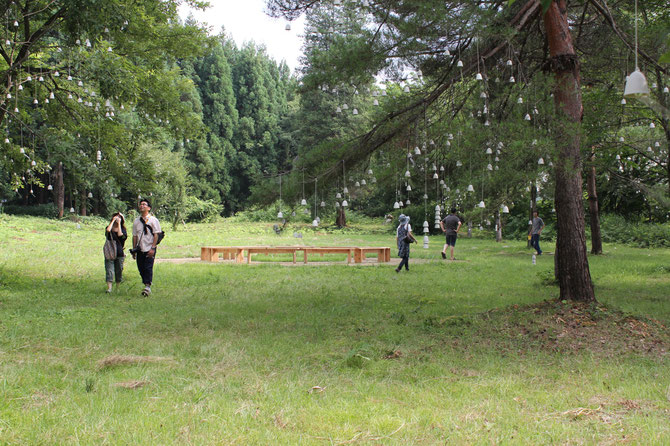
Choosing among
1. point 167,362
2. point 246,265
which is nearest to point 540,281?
point 246,265

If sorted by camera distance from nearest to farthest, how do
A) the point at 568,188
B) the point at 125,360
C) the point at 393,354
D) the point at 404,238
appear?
the point at 125,360, the point at 393,354, the point at 568,188, the point at 404,238

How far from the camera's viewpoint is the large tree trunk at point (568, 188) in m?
7.16

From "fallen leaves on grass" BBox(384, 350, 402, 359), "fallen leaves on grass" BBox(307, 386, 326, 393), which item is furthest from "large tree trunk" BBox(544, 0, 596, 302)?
"fallen leaves on grass" BBox(307, 386, 326, 393)

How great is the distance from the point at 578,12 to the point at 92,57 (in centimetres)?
934

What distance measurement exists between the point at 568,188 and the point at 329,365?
443cm

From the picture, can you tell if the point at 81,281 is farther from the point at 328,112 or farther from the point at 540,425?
the point at 328,112

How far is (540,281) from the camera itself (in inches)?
436

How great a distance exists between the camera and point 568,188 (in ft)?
23.7

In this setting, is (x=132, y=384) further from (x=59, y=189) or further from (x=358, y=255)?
(x=59, y=189)

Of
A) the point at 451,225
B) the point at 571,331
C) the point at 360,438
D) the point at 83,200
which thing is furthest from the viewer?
the point at 83,200

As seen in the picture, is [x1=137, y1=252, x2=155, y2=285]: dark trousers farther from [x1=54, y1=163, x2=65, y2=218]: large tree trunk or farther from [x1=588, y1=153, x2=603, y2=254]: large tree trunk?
[x1=54, y1=163, x2=65, y2=218]: large tree trunk

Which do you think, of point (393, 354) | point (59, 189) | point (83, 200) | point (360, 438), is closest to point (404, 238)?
point (393, 354)

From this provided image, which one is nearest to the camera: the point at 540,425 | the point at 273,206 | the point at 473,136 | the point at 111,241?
the point at 540,425

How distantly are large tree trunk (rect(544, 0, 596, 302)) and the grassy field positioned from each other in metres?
0.43
